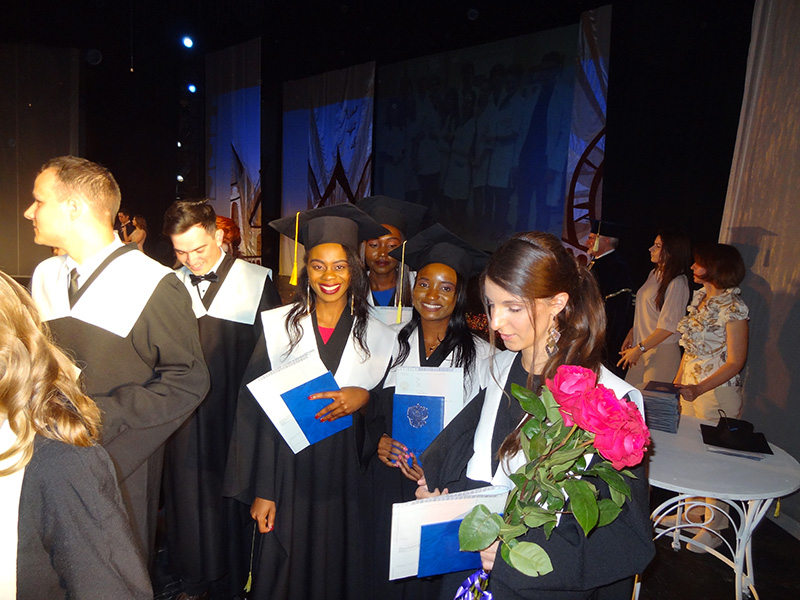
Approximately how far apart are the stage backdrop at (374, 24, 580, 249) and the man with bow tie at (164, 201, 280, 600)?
15.9 feet

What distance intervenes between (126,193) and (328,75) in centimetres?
445

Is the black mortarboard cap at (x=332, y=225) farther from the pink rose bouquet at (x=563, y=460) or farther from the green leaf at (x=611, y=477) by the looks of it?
the green leaf at (x=611, y=477)

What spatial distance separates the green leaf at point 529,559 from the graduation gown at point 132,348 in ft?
4.42

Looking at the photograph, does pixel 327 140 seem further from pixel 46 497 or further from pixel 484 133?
pixel 46 497

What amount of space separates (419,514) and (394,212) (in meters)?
2.54

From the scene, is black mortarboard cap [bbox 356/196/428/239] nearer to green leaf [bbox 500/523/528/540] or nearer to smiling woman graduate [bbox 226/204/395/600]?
smiling woman graduate [bbox 226/204/395/600]

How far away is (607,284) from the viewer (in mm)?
4914

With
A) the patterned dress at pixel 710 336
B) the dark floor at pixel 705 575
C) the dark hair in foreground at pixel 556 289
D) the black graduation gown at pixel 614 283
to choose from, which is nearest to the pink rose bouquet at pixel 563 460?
the dark hair in foreground at pixel 556 289

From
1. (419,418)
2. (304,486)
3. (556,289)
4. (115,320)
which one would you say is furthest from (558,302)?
(115,320)

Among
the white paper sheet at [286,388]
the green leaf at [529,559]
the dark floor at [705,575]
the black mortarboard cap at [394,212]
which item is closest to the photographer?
the green leaf at [529,559]

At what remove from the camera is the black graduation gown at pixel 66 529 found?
100 centimetres

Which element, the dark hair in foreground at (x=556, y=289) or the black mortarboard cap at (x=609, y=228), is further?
the black mortarboard cap at (x=609, y=228)

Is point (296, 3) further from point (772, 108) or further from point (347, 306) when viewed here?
point (347, 306)

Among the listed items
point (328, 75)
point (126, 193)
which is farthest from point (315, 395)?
point (126, 193)
